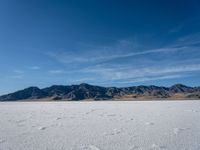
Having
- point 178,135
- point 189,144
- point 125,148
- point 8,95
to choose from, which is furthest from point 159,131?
point 8,95

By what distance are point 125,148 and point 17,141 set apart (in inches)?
114

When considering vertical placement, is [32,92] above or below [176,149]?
above

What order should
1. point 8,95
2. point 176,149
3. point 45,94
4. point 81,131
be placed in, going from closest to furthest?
point 176,149 → point 81,131 → point 8,95 → point 45,94

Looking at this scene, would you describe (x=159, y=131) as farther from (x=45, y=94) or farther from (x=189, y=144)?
(x=45, y=94)

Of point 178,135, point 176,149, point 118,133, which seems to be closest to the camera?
point 176,149

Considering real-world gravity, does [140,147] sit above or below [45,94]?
below

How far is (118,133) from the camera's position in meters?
7.18

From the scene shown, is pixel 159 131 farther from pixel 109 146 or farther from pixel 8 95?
pixel 8 95

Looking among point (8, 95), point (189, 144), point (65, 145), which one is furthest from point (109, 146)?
point (8, 95)

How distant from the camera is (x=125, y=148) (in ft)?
17.6

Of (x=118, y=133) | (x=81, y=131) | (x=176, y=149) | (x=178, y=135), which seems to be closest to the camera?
(x=176, y=149)

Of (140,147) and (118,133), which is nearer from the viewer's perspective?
(140,147)

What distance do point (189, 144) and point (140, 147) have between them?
4.05ft

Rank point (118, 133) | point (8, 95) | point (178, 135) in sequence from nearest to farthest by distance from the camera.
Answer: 1. point (178, 135)
2. point (118, 133)
3. point (8, 95)
